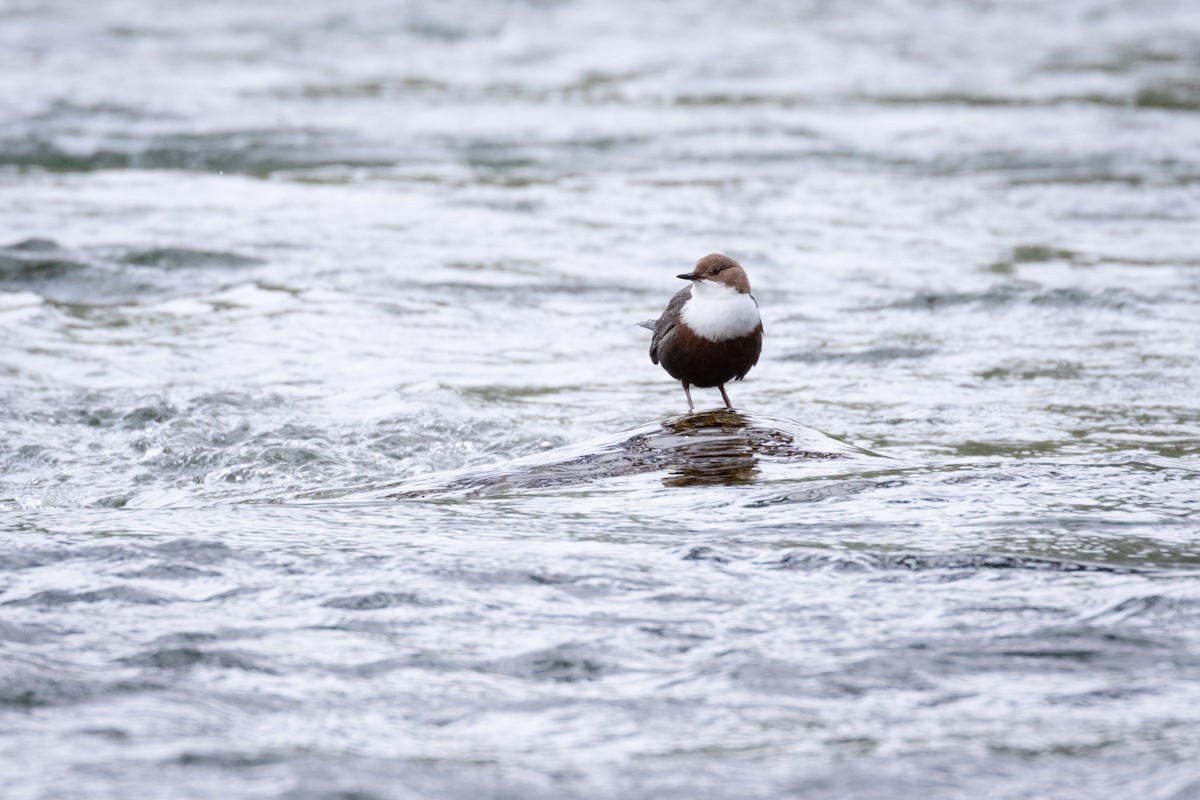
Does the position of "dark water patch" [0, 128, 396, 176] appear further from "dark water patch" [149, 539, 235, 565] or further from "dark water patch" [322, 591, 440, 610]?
"dark water patch" [322, 591, 440, 610]

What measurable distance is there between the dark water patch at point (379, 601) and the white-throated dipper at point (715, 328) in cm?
215

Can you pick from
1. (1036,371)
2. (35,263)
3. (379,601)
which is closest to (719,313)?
(379,601)

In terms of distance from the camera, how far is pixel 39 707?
3088 mm

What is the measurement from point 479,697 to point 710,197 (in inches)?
351

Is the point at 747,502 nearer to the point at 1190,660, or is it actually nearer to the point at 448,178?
the point at 1190,660

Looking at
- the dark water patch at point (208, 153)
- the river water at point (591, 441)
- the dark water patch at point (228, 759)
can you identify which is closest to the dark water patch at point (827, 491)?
the river water at point (591, 441)

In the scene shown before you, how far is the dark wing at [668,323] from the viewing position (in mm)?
5794

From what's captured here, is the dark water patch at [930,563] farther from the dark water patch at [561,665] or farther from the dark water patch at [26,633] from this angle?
the dark water patch at [26,633]

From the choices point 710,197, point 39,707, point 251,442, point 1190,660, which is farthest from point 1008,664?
point 710,197

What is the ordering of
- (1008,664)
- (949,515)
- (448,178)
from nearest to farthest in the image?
(1008,664)
(949,515)
(448,178)

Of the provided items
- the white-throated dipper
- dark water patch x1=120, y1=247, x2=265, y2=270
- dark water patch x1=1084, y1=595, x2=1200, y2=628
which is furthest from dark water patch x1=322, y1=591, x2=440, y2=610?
dark water patch x1=120, y1=247, x2=265, y2=270

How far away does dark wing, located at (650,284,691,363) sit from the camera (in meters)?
5.79

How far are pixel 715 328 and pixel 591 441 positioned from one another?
668 mm

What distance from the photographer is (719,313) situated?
560 centimetres
